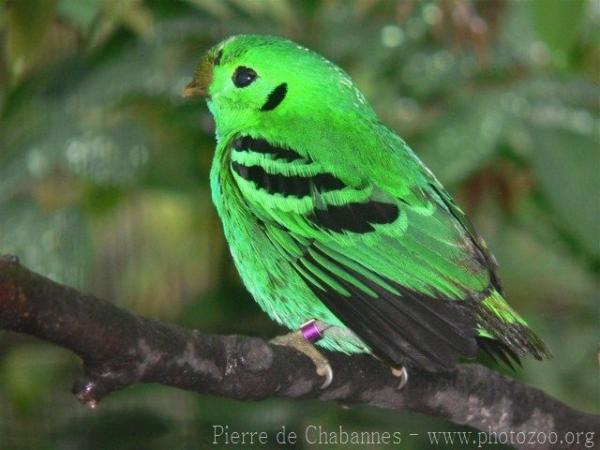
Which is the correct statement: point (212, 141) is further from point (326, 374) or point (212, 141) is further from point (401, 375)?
point (326, 374)

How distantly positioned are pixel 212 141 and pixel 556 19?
215cm

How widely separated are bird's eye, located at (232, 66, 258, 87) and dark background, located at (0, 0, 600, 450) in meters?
0.39

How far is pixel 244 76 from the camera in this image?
3.34 m

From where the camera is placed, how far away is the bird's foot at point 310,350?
109 inches

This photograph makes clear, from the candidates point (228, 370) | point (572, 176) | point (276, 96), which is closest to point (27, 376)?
point (276, 96)

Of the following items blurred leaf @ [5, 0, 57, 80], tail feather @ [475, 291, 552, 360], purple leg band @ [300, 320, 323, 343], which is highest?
blurred leaf @ [5, 0, 57, 80]

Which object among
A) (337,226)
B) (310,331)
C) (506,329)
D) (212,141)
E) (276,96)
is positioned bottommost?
(506,329)

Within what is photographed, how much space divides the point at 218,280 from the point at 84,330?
3470 mm

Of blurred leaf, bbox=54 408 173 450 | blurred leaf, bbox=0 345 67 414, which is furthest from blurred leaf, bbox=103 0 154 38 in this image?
blurred leaf, bbox=0 345 67 414

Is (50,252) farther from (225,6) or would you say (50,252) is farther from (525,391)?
(525,391)

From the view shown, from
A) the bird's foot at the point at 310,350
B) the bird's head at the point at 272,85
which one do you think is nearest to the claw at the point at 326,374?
the bird's foot at the point at 310,350

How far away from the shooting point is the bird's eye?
332 centimetres

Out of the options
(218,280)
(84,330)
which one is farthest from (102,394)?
(218,280)

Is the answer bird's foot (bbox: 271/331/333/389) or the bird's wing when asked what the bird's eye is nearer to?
the bird's wing
